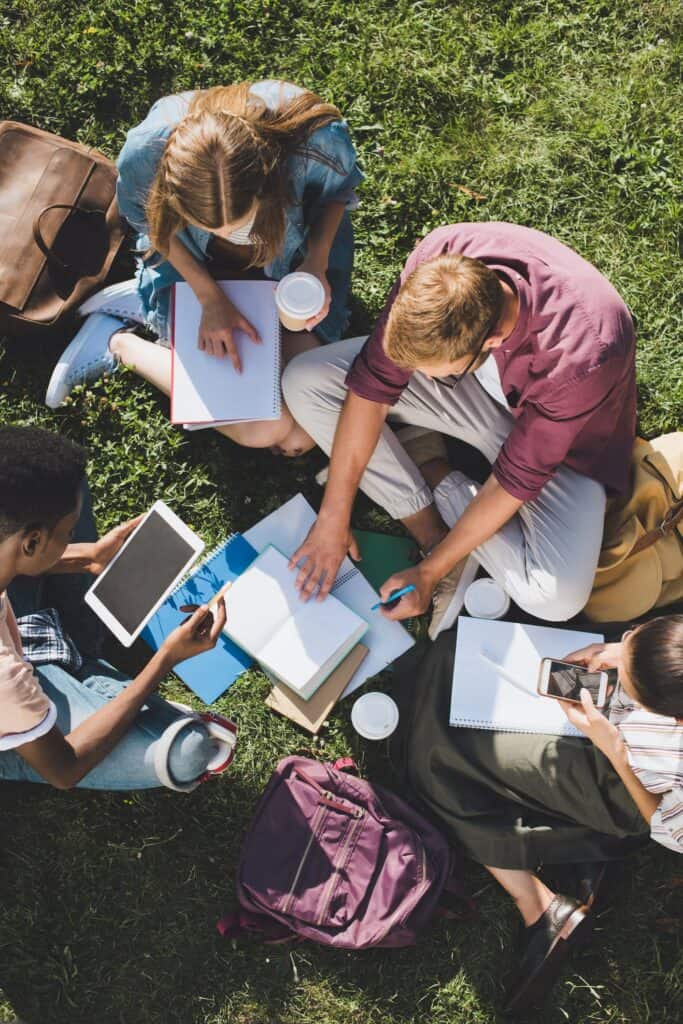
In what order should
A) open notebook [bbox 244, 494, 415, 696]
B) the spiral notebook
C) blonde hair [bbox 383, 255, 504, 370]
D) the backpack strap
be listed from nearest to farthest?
blonde hair [bbox 383, 255, 504, 370] < the backpack strap < the spiral notebook < open notebook [bbox 244, 494, 415, 696]

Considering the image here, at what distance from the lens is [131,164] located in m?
3.41

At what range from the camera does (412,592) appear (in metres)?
3.81

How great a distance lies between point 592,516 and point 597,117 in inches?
86.9

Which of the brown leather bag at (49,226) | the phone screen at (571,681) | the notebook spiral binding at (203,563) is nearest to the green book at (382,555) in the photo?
the notebook spiral binding at (203,563)

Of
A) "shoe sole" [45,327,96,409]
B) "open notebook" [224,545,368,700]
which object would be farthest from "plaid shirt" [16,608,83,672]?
"shoe sole" [45,327,96,409]

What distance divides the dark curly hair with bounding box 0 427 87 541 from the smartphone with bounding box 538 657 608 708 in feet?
6.27

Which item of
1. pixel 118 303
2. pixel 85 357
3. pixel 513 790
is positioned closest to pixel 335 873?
pixel 513 790

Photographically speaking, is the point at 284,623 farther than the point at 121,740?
Yes

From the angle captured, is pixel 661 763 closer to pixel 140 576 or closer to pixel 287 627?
pixel 287 627

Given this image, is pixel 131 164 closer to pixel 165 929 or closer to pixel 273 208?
pixel 273 208

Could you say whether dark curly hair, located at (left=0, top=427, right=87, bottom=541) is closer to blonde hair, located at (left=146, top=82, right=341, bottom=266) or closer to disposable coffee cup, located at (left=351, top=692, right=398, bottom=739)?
blonde hair, located at (left=146, top=82, right=341, bottom=266)

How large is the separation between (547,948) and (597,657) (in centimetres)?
119

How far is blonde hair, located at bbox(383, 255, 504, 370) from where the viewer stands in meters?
2.71

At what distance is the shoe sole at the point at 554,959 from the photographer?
11.6ft
